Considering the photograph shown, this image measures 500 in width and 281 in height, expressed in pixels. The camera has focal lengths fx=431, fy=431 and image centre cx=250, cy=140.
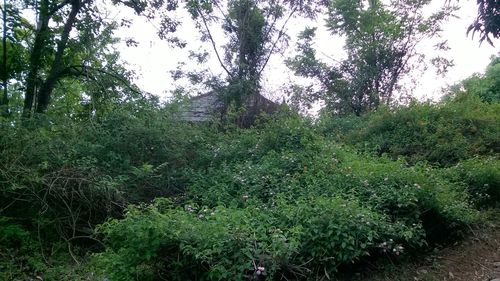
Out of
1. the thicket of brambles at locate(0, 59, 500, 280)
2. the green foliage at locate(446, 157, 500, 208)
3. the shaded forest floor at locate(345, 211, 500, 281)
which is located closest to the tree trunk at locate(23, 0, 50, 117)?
the thicket of brambles at locate(0, 59, 500, 280)

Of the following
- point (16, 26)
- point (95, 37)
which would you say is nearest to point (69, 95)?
point (95, 37)

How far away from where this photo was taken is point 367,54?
58.7ft

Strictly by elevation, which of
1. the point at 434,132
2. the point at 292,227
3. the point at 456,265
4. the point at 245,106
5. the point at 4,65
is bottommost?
the point at 456,265

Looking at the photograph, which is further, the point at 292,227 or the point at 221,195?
the point at 221,195

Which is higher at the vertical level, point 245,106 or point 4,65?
point 245,106

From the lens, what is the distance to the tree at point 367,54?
1780cm

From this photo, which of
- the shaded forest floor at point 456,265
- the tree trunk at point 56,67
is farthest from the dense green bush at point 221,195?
the tree trunk at point 56,67

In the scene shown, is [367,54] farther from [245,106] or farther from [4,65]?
[4,65]

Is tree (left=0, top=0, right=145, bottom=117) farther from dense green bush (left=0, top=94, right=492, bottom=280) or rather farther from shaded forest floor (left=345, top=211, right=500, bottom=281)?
shaded forest floor (left=345, top=211, right=500, bottom=281)

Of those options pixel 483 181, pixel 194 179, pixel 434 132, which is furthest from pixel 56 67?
pixel 483 181

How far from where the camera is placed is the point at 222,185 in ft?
21.9

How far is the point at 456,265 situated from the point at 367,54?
47.0 ft

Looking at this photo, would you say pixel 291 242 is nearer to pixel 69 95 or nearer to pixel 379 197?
pixel 379 197

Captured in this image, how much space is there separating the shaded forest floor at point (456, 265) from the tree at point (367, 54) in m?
12.8
